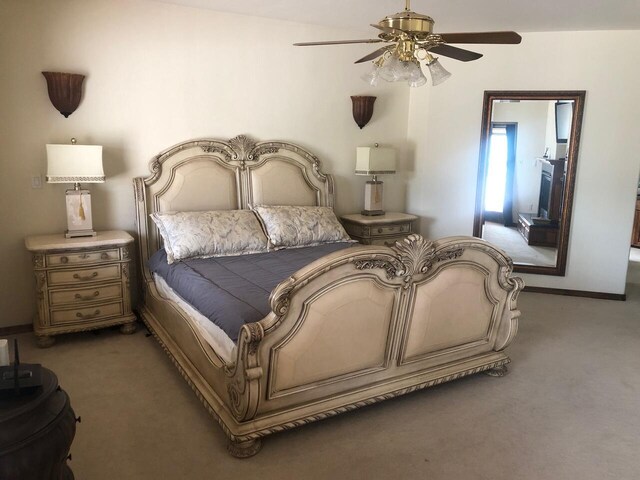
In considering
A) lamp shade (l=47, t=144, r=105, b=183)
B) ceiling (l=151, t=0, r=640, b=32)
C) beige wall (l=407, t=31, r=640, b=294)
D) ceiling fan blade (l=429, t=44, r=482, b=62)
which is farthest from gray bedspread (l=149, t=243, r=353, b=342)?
ceiling (l=151, t=0, r=640, b=32)

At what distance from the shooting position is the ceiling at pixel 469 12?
153 inches

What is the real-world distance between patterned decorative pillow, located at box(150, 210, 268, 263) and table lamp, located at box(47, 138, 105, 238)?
50 cm

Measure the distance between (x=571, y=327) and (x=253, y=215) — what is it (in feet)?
9.32

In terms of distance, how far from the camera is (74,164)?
3.63 metres

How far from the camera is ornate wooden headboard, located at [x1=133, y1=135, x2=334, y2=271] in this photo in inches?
163

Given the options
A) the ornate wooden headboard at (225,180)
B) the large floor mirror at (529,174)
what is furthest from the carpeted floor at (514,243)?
the ornate wooden headboard at (225,180)

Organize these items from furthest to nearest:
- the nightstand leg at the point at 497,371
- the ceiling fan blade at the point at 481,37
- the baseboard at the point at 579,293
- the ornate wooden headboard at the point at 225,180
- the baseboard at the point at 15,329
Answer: the baseboard at the point at 579,293
the ornate wooden headboard at the point at 225,180
the baseboard at the point at 15,329
the nightstand leg at the point at 497,371
the ceiling fan blade at the point at 481,37

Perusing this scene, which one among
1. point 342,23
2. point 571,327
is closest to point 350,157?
point 342,23

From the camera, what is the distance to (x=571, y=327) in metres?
4.26

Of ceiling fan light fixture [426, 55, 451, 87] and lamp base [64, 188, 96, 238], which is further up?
ceiling fan light fixture [426, 55, 451, 87]

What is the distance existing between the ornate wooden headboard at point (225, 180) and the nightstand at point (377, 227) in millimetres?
319

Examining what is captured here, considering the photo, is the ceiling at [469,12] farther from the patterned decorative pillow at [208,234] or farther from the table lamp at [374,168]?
the patterned decorative pillow at [208,234]

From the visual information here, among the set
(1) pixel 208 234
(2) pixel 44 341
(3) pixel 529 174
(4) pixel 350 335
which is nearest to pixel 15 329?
(2) pixel 44 341

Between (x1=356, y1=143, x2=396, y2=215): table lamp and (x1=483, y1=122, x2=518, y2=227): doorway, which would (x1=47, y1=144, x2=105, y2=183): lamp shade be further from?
Result: (x1=483, y1=122, x2=518, y2=227): doorway
